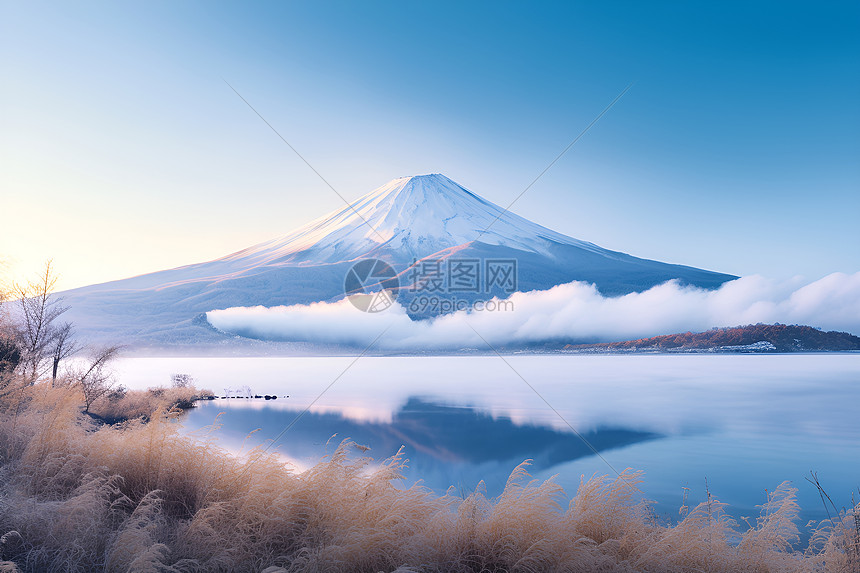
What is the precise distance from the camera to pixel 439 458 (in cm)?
1697

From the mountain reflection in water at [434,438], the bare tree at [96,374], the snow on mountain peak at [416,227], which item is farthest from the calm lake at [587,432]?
the snow on mountain peak at [416,227]

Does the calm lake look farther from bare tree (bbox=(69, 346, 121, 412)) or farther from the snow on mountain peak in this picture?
the snow on mountain peak

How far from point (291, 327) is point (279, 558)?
98.5m

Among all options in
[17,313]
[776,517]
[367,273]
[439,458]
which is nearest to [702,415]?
[439,458]

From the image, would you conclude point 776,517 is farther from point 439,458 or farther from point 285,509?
point 439,458

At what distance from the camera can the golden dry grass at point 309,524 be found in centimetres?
442

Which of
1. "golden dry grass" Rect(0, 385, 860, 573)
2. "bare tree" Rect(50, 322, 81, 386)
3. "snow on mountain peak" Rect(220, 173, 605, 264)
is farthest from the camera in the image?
"snow on mountain peak" Rect(220, 173, 605, 264)

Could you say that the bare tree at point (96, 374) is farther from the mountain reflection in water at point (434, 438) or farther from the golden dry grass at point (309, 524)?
the golden dry grass at point (309, 524)

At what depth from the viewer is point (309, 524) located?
203 inches

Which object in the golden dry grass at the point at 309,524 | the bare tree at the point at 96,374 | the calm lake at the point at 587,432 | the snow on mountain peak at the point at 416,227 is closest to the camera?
the golden dry grass at the point at 309,524

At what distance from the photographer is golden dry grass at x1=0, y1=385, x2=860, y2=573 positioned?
4418 millimetres

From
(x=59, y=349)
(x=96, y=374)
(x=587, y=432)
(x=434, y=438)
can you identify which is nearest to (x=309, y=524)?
(x=434, y=438)

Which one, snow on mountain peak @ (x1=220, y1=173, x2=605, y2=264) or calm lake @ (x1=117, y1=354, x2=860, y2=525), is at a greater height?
snow on mountain peak @ (x1=220, y1=173, x2=605, y2=264)

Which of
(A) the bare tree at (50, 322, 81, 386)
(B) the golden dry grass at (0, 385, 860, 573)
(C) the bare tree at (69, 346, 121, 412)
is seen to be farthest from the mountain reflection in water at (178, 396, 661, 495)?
(B) the golden dry grass at (0, 385, 860, 573)
